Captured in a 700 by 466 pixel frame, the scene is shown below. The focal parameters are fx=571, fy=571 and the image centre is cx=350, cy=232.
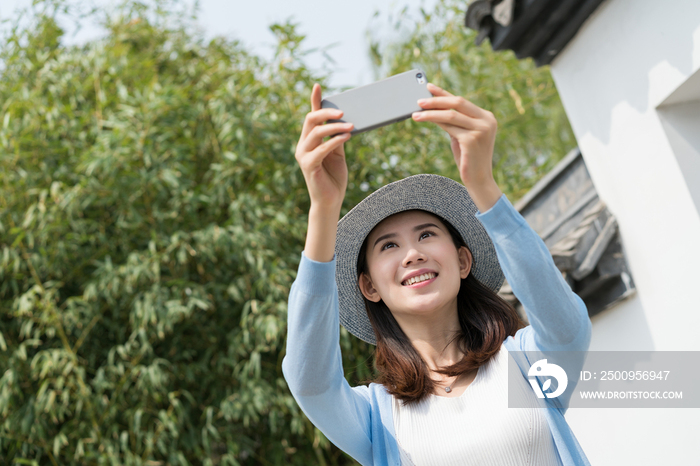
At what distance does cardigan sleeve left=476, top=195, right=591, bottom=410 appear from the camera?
91cm

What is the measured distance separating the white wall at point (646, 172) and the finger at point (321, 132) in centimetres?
143

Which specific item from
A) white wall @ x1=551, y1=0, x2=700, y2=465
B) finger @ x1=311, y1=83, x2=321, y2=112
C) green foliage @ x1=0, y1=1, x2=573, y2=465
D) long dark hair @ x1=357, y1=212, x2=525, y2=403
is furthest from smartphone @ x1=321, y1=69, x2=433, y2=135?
green foliage @ x1=0, y1=1, x2=573, y2=465

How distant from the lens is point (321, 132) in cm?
87

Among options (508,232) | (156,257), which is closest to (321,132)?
(508,232)

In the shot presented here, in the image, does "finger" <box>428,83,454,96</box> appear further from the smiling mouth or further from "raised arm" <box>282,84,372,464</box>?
the smiling mouth

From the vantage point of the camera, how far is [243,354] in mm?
3246

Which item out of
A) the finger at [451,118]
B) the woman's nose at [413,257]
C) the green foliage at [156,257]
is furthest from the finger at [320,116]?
the green foliage at [156,257]

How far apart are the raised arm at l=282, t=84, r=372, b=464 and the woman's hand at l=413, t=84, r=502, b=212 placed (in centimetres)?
13

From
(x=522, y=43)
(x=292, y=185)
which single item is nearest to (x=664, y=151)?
(x=522, y=43)

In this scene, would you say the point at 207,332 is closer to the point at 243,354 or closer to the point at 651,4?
the point at 243,354

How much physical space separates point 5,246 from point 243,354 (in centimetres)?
152

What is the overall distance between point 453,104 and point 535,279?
12.1 inches

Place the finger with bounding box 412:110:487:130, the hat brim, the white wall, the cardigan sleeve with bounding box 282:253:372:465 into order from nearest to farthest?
the finger with bounding box 412:110:487:130 < the cardigan sleeve with bounding box 282:253:372:465 < the hat brim < the white wall

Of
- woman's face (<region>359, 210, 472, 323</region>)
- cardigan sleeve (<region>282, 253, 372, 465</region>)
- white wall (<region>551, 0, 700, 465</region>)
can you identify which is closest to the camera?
cardigan sleeve (<region>282, 253, 372, 465</region>)
